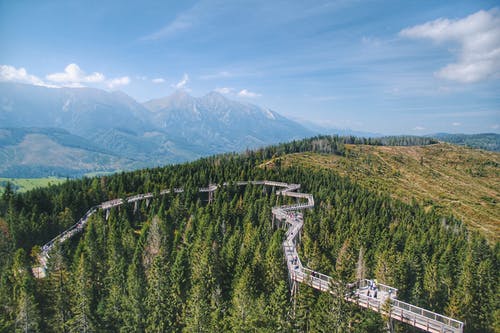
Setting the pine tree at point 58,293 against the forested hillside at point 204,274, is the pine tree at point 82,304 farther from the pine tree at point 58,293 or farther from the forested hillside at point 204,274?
the pine tree at point 58,293

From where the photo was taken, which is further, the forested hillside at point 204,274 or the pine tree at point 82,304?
the pine tree at point 82,304

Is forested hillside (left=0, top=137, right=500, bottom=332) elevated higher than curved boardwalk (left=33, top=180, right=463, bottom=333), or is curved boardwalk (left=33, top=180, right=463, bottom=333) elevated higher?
curved boardwalk (left=33, top=180, right=463, bottom=333)

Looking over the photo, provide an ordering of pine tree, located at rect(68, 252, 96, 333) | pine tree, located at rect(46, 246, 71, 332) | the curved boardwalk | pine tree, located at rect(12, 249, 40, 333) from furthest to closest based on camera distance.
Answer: pine tree, located at rect(46, 246, 71, 332), pine tree, located at rect(68, 252, 96, 333), pine tree, located at rect(12, 249, 40, 333), the curved boardwalk

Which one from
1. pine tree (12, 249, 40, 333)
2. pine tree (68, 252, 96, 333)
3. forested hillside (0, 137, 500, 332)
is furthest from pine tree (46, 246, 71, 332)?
pine tree (12, 249, 40, 333)

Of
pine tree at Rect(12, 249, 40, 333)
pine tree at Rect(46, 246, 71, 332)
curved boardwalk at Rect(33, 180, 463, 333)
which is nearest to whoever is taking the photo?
curved boardwalk at Rect(33, 180, 463, 333)

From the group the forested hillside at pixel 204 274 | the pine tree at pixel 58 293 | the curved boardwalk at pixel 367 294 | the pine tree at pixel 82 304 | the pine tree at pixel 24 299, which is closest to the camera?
the curved boardwalk at pixel 367 294

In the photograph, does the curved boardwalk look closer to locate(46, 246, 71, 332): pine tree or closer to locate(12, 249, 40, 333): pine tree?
locate(46, 246, 71, 332): pine tree

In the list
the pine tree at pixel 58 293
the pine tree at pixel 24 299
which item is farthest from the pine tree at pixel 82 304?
the pine tree at pixel 24 299

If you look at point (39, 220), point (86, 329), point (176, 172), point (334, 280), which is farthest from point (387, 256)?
point (176, 172)

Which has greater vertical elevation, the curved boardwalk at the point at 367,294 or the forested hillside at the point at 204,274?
the curved boardwalk at the point at 367,294

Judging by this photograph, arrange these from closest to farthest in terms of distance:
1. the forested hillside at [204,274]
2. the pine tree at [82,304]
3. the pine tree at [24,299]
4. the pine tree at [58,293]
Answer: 1. the forested hillside at [204,274]
2. the pine tree at [24,299]
3. the pine tree at [82,304]
4. the pine tree at [58,293]
